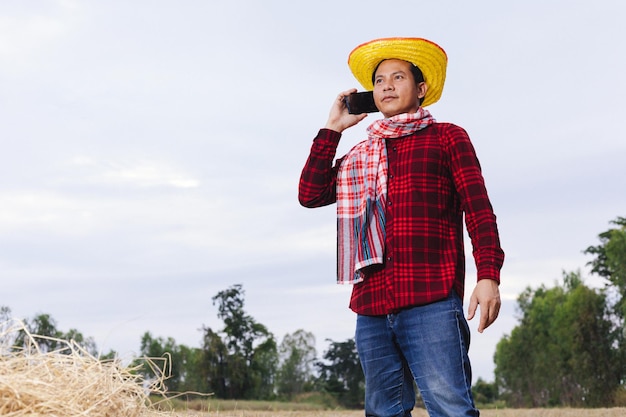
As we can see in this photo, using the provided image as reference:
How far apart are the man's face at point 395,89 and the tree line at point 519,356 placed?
25.4 feet

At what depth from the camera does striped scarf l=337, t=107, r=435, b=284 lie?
11.0 ft

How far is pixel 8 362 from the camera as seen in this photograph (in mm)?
2574

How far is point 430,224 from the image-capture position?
3.23m

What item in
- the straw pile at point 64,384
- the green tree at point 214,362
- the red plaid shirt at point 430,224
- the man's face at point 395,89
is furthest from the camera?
the green tree at point 214,362

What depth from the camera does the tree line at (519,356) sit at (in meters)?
22.2

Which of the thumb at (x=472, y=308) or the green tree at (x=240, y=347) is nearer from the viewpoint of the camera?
the thumb at (x=472, y=308)

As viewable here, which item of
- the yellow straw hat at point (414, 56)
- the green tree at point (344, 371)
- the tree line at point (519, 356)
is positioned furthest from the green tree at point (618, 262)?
the yellow straw hat at point (414, 56)

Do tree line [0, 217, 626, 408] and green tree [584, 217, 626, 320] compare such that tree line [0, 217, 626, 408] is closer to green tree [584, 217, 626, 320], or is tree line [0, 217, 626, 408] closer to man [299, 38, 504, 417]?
green tree [584, 217, 626, 320]

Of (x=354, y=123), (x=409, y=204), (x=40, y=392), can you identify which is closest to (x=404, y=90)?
(x=354, y=123)

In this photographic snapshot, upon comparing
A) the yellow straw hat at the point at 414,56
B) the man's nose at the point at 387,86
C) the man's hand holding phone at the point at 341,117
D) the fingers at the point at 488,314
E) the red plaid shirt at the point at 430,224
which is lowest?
the fingers at the point at 488,314

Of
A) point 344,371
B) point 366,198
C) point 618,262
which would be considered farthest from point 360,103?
point 618,262

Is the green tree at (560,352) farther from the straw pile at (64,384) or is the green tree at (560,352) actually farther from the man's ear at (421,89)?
the straw pile at (64,384)

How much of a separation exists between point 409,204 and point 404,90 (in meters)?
0.66

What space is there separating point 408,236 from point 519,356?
40.2 metres
